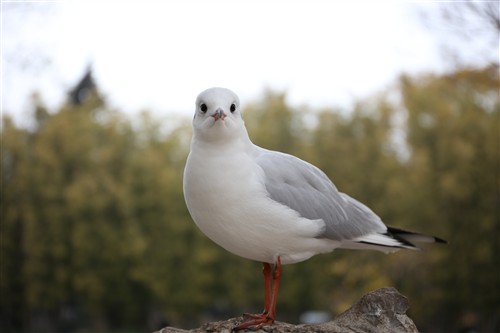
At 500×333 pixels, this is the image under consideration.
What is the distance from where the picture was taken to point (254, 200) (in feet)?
14.3

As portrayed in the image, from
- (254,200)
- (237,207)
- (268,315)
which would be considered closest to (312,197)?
(254,200)

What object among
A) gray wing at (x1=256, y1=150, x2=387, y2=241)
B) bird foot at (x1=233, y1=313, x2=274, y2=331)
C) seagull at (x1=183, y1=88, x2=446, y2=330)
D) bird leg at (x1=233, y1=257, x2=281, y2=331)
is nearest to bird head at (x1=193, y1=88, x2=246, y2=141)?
seagull at (x1=183, y1=88, x2=446, y2=330)

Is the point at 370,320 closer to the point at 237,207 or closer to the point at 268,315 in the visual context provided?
the point at 268,315

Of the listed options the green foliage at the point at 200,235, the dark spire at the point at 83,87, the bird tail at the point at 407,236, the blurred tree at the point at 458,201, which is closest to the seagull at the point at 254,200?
the bird tail at the point at 407,236

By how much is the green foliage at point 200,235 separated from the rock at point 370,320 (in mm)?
14273

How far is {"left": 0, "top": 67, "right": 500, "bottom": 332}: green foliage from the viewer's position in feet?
65.3

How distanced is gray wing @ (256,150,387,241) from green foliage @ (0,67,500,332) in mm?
14102

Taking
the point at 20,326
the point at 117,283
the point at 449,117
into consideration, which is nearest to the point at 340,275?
the point at 449,117

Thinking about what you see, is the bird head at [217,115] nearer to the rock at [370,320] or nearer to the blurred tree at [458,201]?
the rock at [370,320]

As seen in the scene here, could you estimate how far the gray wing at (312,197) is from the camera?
4582mm

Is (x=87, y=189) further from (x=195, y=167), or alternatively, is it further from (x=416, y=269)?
(x=195, y=167)

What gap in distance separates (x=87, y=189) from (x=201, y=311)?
20.6ft

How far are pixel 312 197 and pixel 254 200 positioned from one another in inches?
21.7

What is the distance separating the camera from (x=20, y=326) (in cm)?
2280
